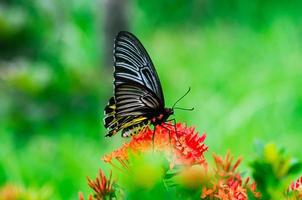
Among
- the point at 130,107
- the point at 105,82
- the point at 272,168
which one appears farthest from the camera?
the point at 105,82

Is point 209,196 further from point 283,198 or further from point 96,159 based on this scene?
point 96,159

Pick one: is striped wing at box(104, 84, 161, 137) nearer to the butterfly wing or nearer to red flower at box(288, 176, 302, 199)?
the butterfly wing

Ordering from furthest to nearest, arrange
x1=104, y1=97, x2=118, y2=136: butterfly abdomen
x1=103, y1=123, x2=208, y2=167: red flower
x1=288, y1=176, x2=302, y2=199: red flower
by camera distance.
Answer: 1. x1=104, y1=97, x2=118, y2=136: butterfly abdomen
2. x1=288, y1=176, x2=302, y2=199: red flower
3. x1=103, y1=123, x2=208, y2=167: red flower

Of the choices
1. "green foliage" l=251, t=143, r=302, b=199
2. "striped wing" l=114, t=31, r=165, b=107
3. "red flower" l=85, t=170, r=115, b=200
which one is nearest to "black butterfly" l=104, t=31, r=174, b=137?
"striped wing" l=114, t=31, r=165, b=107

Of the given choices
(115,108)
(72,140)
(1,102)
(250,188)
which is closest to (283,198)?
(250,188)

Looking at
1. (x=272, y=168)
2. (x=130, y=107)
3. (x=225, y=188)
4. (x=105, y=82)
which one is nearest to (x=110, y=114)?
(x=130, y=107)

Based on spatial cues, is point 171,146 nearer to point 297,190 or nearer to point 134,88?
point 297,190

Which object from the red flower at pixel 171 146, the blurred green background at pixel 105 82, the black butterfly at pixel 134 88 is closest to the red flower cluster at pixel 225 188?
the red flower at pixel 171 146

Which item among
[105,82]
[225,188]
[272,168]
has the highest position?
[105,82]
